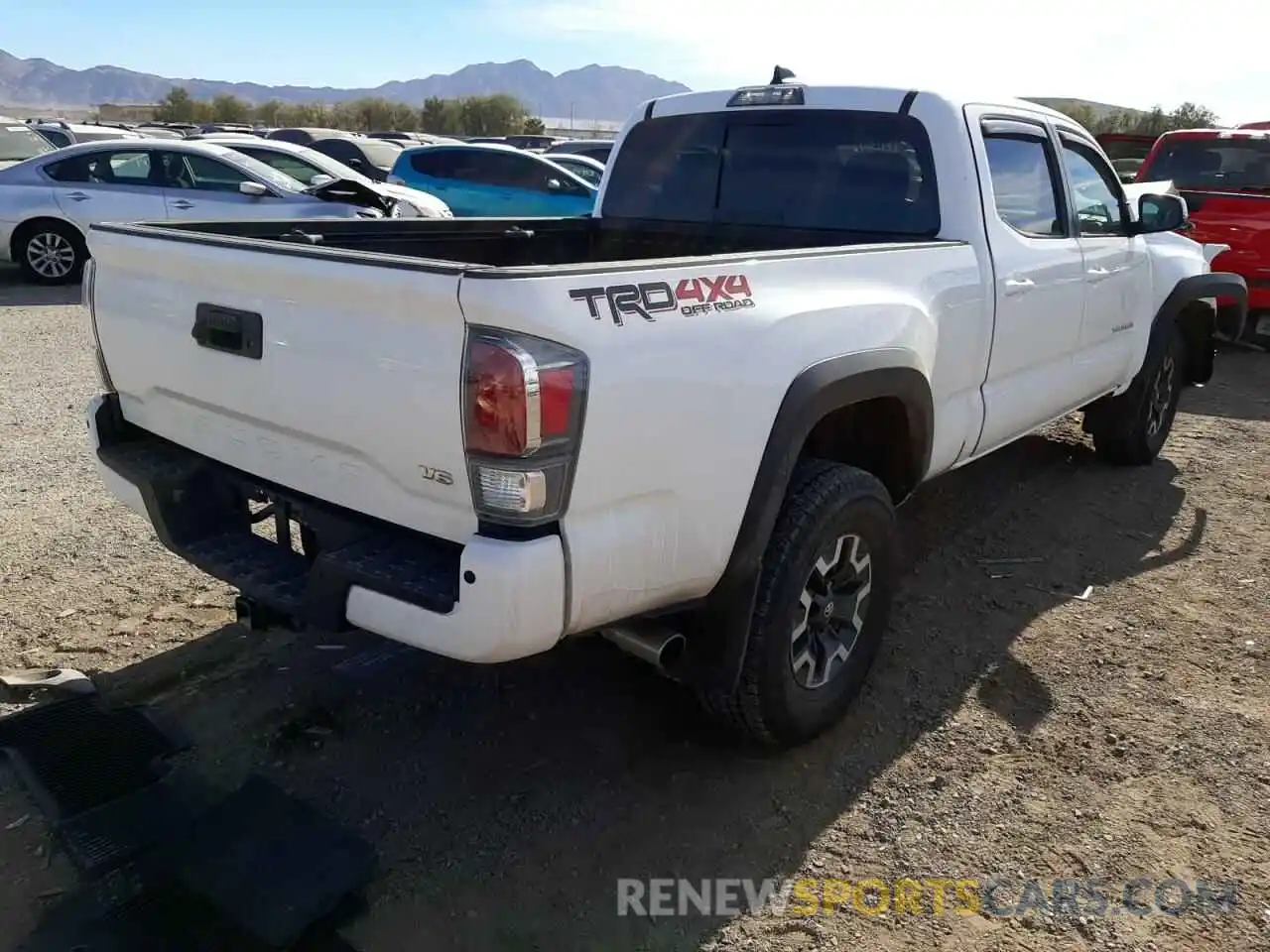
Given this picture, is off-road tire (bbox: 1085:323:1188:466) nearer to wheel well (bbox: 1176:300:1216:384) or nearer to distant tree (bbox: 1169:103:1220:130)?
wheel well (bbox: 1176:300:1216:384)

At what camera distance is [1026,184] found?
432 centimetres

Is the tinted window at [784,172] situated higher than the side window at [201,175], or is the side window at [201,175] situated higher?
the tinted window at [784,172]

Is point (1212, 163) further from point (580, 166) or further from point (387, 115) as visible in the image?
point (387, 115)

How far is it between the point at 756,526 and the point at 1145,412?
4075mm

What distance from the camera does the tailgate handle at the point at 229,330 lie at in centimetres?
267

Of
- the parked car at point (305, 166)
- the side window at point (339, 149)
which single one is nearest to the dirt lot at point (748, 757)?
the parked car at point (305, 166)

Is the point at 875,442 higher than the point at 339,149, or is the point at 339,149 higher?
the point at 339,149

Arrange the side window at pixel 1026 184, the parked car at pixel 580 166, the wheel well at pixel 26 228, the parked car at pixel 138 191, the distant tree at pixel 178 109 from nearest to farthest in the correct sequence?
the side window at pixel 1026 184
the parked car at pixel 138 191
the wheel well at pixel 26 228
the parked car at pixel 580 166
the distant tree at pixel 178 109

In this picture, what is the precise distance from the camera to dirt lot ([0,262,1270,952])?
265 centimetres

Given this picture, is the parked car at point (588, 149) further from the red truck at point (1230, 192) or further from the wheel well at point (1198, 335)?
the wheel well at point (1198, 335)

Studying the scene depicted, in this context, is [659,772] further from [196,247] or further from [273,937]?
[196,247]

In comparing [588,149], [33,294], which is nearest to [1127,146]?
[33,294]

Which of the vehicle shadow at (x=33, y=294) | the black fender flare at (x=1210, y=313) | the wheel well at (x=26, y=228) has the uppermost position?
the black fender flare at (x=1210, y=313)

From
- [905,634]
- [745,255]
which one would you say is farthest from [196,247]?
[905,634]
